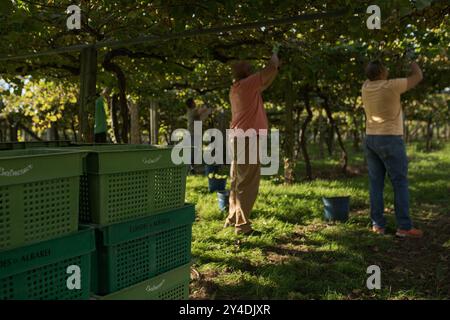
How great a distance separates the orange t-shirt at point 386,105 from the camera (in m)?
4.69

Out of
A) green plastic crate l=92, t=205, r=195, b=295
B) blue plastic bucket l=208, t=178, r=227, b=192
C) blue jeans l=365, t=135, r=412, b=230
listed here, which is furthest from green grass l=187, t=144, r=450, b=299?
blue plastic bucket l=208, t=178, r=227, b=192

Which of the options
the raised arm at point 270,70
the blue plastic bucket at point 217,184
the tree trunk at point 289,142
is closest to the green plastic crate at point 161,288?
the raised arm at point 270,70

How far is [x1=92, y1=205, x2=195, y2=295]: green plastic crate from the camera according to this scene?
2.31 m

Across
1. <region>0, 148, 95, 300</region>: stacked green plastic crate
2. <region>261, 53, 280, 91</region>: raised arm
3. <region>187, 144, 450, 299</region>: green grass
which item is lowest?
<region>187, 144, 450, 299</region>: green grass

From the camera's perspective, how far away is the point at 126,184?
2.42 m

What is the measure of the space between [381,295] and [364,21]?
2036 millimetres

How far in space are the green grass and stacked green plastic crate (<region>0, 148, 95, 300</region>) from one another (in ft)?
4.77

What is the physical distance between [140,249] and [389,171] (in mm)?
3243

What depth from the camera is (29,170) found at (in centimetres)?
197

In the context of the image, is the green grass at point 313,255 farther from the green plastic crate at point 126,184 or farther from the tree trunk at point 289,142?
the tree trunk at point 289,142

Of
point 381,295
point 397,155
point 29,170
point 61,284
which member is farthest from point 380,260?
point 29,170

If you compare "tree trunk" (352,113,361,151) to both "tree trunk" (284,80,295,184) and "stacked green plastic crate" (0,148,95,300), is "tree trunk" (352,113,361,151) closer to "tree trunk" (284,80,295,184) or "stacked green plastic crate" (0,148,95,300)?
"tree trunk" (284,80,295,184)
